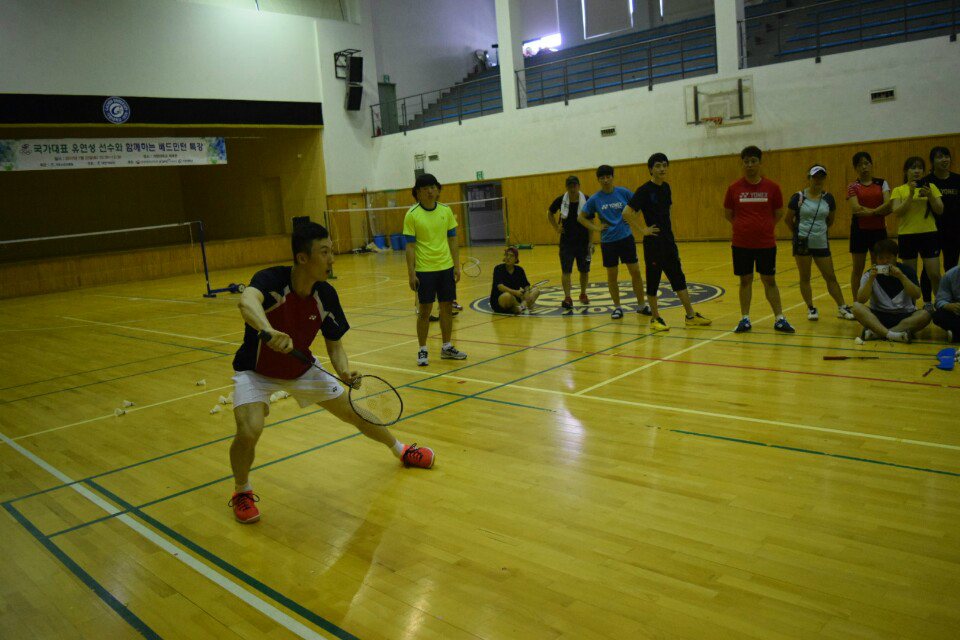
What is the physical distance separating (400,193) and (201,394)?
22.6 m

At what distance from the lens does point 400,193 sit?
29812 millimetres

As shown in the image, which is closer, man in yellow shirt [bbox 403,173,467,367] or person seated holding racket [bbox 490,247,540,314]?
man in yellow shirt [bbox 403,173,467,367]

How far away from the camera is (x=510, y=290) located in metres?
11.6

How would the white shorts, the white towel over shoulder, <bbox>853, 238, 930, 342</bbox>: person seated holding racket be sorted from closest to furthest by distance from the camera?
the white shorts, <bbox>853, 238, 930, 342</bbox>: person seated holding racket, the white towel over shoulder

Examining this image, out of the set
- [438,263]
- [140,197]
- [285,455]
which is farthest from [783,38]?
[140,197]

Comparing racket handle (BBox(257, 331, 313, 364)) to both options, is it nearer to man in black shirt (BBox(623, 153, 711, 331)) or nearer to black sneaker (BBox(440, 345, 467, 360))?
black sneaker (BBox(440, 345, 467, 360))

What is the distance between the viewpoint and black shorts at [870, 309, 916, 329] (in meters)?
7.80

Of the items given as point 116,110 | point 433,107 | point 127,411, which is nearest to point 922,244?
point 127,411

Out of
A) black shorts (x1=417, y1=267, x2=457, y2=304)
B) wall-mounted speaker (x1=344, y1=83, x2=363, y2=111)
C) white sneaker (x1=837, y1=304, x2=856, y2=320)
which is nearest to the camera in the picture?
black shorts (x1=417, y1=267, x2=457, y2=304)

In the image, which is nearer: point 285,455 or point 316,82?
point 285,455

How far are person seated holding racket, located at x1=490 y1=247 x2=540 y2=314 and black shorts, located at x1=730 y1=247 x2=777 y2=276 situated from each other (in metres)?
3.78

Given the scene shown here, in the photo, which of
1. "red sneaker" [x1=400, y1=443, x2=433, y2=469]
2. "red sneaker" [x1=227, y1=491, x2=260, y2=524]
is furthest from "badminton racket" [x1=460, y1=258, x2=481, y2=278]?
"red sneaker" [x1=227, y1=491, x2=260, y2=524]

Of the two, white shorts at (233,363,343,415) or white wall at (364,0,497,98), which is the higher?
white wall at (364,0,497,98)

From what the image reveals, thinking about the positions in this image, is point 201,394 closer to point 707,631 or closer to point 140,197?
point 707,631
